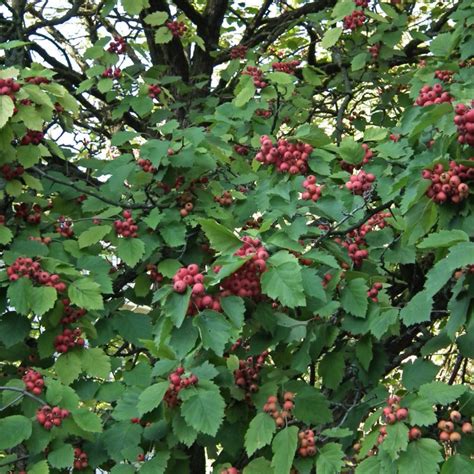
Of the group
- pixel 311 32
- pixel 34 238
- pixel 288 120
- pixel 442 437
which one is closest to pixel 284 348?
pixel 442 437

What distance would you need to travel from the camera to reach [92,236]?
4.50 metres

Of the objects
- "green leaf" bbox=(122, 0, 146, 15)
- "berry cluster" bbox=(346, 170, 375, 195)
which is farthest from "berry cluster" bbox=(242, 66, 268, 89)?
"berry cluster" bbox=(346, 170, 375, 195)

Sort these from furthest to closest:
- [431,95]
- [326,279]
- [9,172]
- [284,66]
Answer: [284,66] < [9,172] < [326,279] < [431,95]

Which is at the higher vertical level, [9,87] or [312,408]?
[9,87]

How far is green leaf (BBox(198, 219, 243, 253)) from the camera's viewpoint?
9.55ft

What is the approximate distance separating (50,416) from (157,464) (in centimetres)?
61

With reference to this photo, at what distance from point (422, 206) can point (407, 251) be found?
106 cm

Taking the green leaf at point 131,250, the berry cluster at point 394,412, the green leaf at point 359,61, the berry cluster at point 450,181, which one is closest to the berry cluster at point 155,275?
the green leaf at point 131,250

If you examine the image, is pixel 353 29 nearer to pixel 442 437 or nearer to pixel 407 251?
pixel 407 251

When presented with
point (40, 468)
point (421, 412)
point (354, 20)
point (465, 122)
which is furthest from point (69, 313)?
point (354, 20)

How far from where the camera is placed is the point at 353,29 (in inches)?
249

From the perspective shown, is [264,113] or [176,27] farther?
[176,27]

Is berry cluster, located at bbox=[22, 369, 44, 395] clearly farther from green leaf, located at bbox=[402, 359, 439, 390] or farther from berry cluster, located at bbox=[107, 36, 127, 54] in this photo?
berry cluster, located at bbox=[107, 36, 127, 54]

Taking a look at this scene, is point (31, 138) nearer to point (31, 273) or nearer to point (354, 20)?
point (31, 273)
